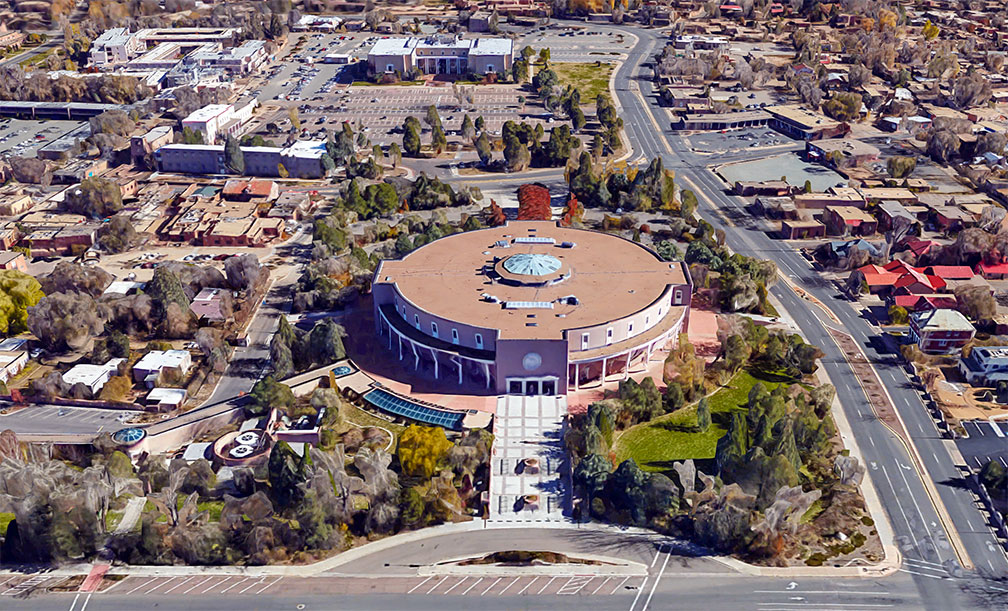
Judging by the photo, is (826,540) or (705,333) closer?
(826,540)

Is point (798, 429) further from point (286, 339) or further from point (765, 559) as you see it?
point (286, 339)

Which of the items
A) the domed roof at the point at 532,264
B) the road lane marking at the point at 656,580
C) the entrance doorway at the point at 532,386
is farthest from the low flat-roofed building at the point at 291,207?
the road lane marking at the point at 656,580

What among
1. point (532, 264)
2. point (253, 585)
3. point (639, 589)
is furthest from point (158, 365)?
point (639, 589)

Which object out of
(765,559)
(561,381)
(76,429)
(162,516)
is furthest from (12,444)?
(765,559)

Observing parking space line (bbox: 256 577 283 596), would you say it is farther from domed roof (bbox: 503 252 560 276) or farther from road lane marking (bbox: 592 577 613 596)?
domed roof (bbox: 503 252 560 276)

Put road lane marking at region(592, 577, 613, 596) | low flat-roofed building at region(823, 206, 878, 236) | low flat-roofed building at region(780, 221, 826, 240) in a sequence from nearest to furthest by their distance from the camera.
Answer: road lane marking at region(592, 577, 613, 596) < low flat-roofed building at region(780, 221, 826, 240) < low flat-roofed building at region(823, 206, 878, 236)

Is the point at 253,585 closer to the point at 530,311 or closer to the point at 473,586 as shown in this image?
the point at 473,586

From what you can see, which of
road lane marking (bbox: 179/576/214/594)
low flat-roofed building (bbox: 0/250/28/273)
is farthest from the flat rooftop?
low flat-roofed building (bbox: 0/250/28/273)
